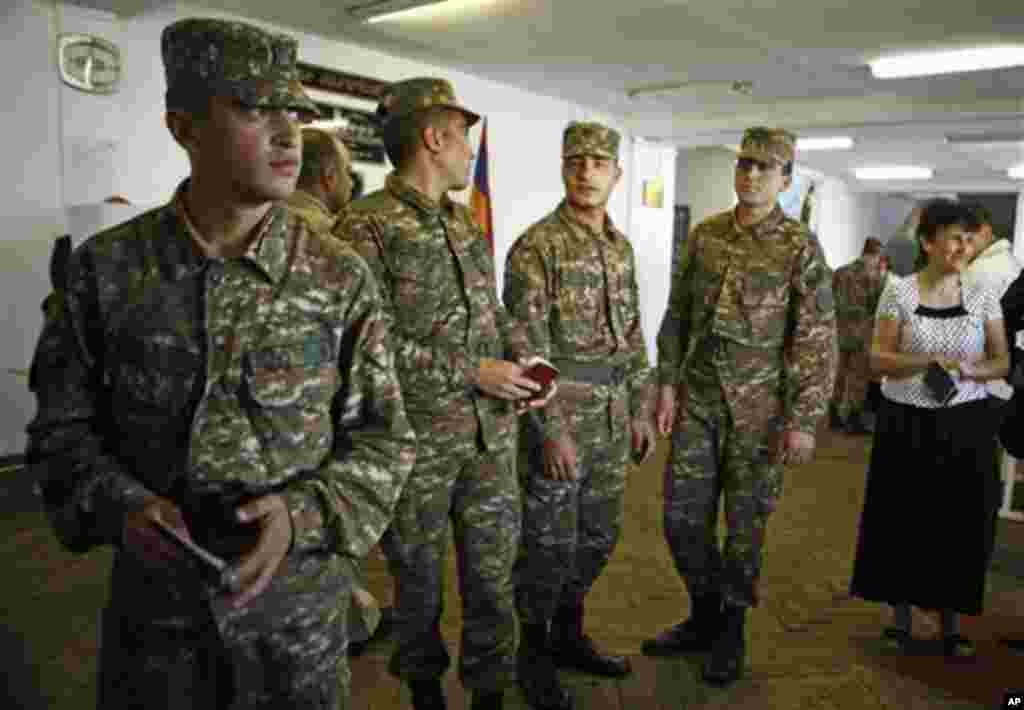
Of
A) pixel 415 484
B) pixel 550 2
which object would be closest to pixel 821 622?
pixel 415 484

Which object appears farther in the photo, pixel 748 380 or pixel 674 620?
pixel 674 620

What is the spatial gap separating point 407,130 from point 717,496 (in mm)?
1603

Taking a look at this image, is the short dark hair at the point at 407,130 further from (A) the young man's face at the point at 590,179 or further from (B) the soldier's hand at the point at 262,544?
(B) the soldier's hand at the point at 262,544

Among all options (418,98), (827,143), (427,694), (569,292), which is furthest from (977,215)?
(827,143)

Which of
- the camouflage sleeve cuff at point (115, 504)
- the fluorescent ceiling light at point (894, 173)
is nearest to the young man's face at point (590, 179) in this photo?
the camouflage sleeve cuff at point (115, 504)

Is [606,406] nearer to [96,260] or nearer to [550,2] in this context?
[96,260]

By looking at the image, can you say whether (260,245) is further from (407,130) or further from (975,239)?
(975,239)

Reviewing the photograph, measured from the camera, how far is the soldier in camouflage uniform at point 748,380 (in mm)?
2482

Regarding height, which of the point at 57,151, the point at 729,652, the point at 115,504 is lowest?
the point at 729,652

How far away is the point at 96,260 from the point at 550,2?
3906 mm

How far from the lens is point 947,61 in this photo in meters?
5.55

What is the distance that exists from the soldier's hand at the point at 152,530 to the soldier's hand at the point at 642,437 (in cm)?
186

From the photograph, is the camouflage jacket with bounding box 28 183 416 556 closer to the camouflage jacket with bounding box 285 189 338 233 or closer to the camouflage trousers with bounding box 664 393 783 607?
the camouflage jacket with bounding box 285 189 338 233

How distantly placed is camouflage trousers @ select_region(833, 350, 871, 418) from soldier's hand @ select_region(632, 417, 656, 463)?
446cm
